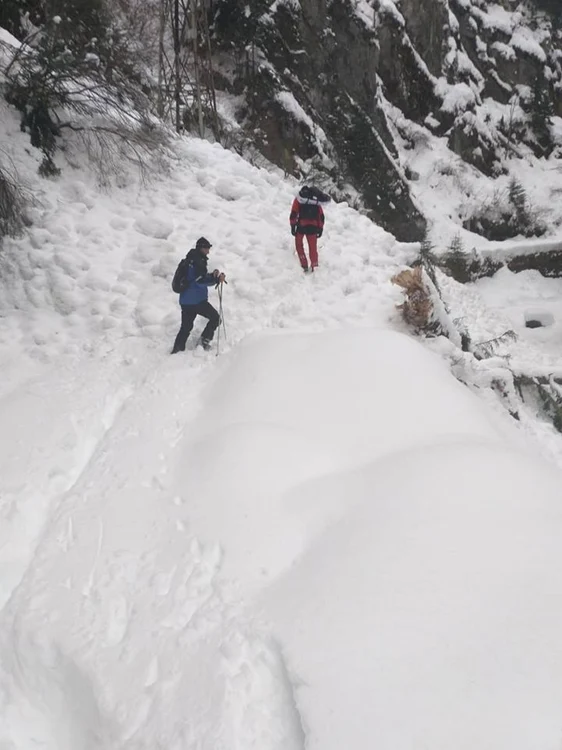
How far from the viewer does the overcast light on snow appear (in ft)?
8.17

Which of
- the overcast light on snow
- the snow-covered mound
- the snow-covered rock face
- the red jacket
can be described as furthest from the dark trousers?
the snow-covered rock face

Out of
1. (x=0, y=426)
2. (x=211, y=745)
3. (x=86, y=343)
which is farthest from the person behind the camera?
(x=86, y=343)

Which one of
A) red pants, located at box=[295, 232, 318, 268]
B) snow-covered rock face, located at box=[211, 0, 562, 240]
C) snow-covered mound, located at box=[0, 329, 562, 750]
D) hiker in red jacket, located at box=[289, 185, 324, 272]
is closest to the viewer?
snow-covered mound, located at box=[0, 329, 562, 750]

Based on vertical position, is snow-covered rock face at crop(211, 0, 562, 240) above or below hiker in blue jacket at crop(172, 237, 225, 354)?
above

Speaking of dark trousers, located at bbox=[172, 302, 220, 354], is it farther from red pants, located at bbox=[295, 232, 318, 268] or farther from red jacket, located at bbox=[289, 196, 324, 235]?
red jacket, located at bbox=[289, 196, 324, 235]

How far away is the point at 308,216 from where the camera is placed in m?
8.01

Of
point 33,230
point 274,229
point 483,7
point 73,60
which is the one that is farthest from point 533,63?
point 33,230

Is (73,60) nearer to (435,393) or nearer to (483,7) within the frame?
(435,393)

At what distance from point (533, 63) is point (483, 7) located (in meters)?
3.70

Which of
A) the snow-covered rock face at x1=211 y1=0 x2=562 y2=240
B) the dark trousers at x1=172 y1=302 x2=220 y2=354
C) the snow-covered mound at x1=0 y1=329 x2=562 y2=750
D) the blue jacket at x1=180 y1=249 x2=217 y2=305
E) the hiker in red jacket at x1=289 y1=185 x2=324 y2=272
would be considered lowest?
the snow-covered mound at x1=0 y1=329 x2=562 y2=750

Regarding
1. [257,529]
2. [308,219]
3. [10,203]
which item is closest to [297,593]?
[257,529]

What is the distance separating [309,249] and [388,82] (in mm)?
16617

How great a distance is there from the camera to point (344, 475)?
415 centimetres

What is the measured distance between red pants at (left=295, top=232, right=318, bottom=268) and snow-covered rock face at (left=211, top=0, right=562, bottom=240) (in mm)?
9480
